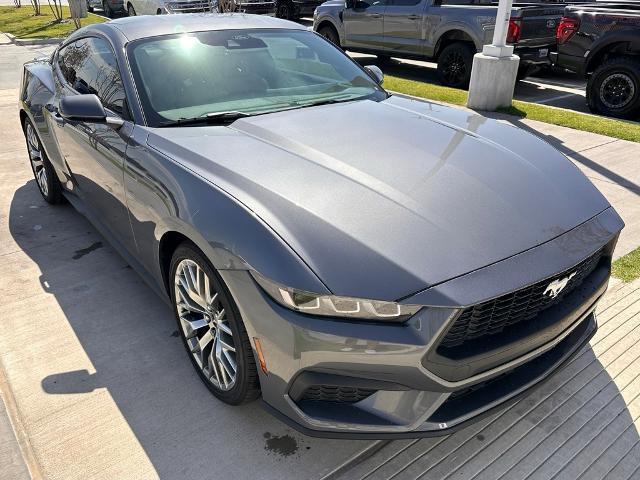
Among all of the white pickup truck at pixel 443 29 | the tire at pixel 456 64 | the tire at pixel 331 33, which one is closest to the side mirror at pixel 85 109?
the white pickup truck at pixel 443 29

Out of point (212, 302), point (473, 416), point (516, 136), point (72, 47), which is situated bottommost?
point (473, 416)

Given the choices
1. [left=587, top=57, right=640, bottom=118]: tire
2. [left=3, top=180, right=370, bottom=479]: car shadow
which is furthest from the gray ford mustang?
[left=587, top=57, right=640, bottom=118]: tire

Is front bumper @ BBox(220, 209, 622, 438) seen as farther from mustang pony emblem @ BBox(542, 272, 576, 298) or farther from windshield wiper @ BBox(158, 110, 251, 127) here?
windshield wiper @ BBox(158, 110, 251, 127)

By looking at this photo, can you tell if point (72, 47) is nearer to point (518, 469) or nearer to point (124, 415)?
point (124, 415)

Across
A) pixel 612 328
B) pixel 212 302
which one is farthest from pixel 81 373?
pixel 612 328

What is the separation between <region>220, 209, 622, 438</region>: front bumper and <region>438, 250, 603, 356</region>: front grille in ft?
0.17

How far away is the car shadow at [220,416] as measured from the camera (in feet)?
7.50

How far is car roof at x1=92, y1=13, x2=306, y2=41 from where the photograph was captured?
3.38 meters

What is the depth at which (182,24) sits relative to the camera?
3527 millimetres

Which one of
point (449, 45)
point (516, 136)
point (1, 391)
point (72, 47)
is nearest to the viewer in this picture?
point (1, 391)

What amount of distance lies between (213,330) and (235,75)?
161 cm

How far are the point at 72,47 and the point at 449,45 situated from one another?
6.86 meters

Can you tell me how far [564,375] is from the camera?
108 inches

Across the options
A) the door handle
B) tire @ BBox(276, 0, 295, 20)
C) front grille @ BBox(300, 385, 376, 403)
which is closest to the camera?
front grille @ BBox(300, 385, 376, 403)
